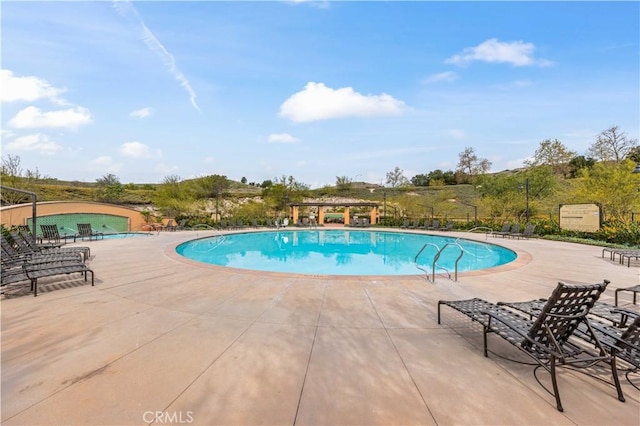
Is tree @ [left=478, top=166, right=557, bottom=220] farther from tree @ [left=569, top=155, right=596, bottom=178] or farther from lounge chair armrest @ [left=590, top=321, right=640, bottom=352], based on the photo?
lounge chair armrest @ [left=590, top=321, right=640, bottom=352]

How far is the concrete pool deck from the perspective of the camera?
80.7 inches

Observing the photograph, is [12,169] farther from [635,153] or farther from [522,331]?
[635,153]

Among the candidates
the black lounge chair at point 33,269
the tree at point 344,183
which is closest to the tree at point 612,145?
the tree at point 344,183

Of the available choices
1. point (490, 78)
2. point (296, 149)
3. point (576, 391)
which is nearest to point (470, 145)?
point (296, 149)

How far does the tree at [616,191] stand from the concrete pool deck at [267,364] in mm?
12704

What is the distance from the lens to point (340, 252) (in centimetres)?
1376

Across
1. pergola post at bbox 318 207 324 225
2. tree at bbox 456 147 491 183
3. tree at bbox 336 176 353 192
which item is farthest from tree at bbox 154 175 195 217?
tree at bbox 456 147 491 183

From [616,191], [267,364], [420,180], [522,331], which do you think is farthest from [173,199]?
[420,180]

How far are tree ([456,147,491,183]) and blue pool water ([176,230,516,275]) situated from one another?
136 ft

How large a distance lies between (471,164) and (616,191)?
4200 centimetres

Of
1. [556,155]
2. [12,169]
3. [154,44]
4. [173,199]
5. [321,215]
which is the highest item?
[556,155]

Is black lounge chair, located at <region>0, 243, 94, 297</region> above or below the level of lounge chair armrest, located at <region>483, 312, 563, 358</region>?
below

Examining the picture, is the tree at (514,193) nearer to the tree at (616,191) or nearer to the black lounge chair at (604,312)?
Result: the tree at (616,191)

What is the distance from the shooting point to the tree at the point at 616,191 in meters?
13.4
